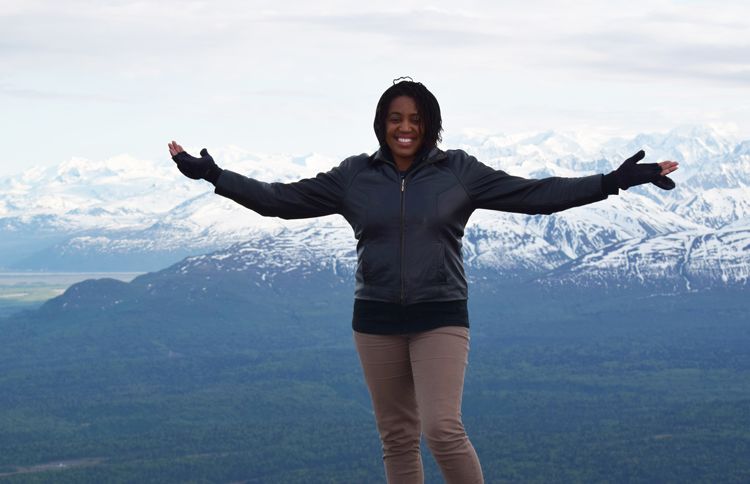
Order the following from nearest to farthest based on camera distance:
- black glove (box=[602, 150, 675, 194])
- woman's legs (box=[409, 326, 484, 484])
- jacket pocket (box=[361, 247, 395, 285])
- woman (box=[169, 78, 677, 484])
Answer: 1. woman's legs (box=[409, 326, 484, 484])
2. woman (box=[169, 78, 677, 484])
3. jacket pocket (box=[361, 247, 395, 285])
4. black glove (box=[602, 150, 675, 194])

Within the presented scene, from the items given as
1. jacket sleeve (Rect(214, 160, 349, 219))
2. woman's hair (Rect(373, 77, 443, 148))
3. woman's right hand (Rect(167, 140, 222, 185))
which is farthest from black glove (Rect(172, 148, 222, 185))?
woman's hair (Rect(373, 77, 443, 148))

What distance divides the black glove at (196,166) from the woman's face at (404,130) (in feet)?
6.12

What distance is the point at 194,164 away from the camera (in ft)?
48.6

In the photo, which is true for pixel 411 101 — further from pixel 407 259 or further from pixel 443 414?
pixel 443 414

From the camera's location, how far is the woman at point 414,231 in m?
14.2

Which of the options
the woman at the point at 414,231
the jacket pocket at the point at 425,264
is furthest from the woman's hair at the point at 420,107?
the jacket pocket at the point at 425,264

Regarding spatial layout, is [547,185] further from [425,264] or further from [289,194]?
[289,194]

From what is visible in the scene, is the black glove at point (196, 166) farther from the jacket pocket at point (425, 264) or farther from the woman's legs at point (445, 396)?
the woman's legs at point (445, 396)

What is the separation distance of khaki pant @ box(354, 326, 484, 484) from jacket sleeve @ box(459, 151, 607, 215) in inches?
55.4

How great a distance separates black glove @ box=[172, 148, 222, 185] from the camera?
48.7 feet

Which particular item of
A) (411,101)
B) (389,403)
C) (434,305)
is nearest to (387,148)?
(411,101)

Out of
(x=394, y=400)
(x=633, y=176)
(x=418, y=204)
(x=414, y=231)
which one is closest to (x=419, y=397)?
(x=394, y=400)

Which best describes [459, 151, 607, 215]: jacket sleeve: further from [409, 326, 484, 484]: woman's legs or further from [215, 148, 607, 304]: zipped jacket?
[409, 326, 484, 484]: woman's legs

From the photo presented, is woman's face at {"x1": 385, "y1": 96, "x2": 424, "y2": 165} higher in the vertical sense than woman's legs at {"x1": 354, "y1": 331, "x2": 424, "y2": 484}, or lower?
higher
